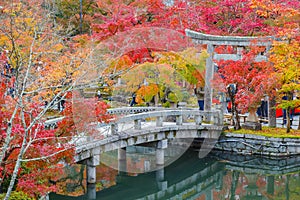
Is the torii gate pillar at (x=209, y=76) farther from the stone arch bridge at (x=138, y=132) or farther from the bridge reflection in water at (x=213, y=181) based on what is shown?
the bridge reflection in water at (x=213, y=181)

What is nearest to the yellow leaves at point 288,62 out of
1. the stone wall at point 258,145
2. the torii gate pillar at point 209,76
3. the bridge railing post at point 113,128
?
the stone wall at point 258,145

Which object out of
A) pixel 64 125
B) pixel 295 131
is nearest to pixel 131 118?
pixel 64 125

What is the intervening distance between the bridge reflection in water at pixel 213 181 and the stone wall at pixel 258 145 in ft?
0.92

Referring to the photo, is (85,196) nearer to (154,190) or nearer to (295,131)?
(154,190)

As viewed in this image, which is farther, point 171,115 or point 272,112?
point 272,112

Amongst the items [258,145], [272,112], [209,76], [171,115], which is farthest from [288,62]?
A: [171,115]

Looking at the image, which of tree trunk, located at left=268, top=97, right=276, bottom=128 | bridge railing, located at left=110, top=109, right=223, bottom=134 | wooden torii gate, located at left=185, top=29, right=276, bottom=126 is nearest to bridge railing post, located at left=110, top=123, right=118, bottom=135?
bridge railing, located at left=110, top=109, right=223, bottom=134

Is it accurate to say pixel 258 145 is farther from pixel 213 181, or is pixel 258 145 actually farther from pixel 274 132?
pixel 213 181

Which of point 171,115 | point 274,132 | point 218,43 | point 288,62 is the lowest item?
point 274,132

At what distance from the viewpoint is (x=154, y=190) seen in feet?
40.0

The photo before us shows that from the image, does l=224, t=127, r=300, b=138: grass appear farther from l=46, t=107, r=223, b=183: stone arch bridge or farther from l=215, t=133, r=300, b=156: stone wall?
l=46, t=107, r=223, b=183: stone arch bridge

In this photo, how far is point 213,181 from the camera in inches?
522

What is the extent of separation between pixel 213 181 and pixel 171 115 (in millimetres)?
2807

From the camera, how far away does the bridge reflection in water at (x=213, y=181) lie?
1184 centimetres
